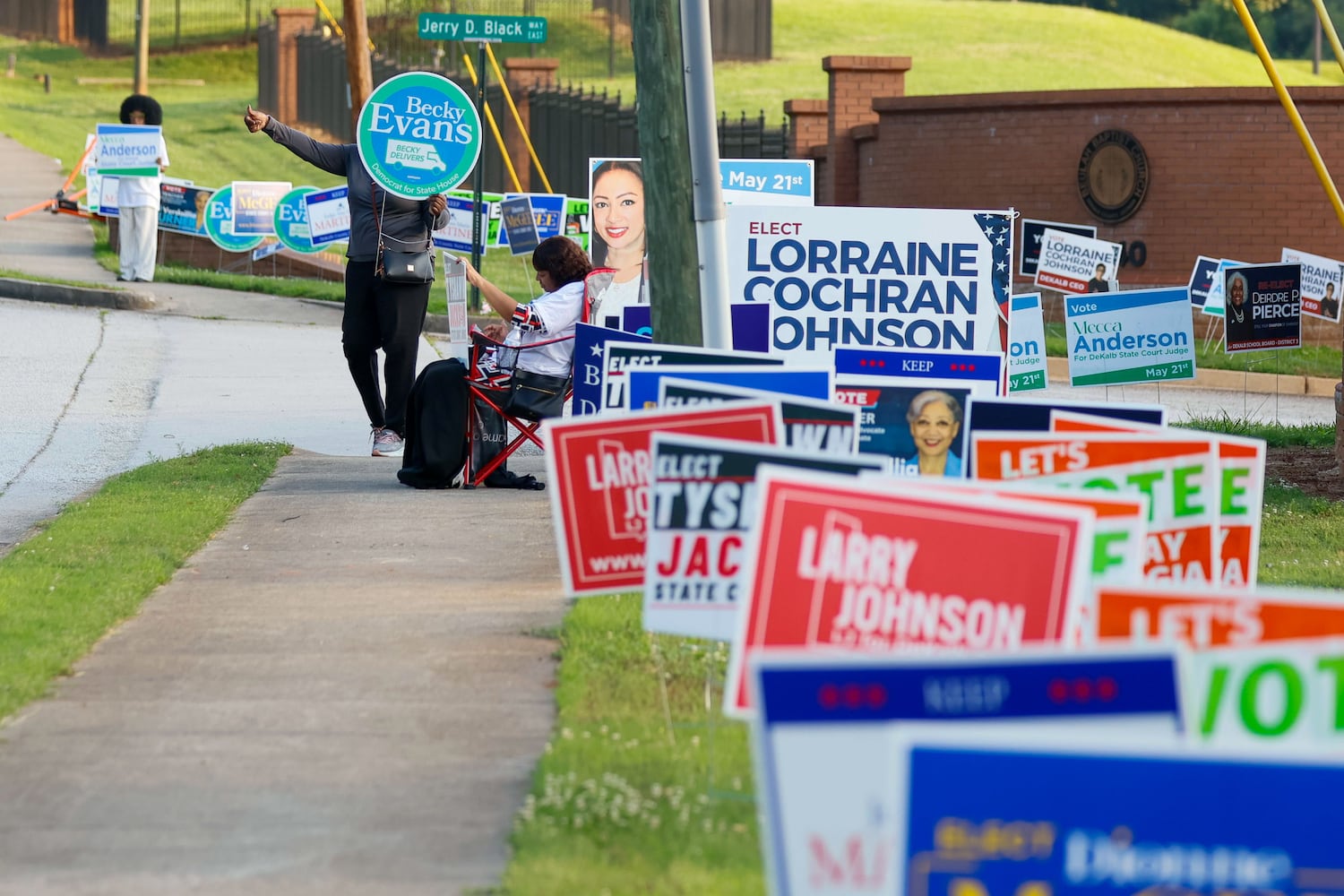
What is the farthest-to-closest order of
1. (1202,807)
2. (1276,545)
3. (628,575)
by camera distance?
(1276,545), (628,575), (1202,807)

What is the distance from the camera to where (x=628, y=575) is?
234 inches

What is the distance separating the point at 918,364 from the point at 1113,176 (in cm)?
1665

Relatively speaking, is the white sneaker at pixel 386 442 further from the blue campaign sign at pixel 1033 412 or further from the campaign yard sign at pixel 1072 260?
the campaign yard sign at pixel 1072 260

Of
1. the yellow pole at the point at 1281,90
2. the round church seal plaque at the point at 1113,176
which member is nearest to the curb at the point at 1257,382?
the round church seal plaque at the point at 1113,176

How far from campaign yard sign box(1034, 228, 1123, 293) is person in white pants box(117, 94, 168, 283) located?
33.5 feet

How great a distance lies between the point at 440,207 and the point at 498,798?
21.1ft

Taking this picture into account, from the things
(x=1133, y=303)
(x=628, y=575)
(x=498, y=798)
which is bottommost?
(x=498, y=798)

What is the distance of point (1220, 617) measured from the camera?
3711 mm

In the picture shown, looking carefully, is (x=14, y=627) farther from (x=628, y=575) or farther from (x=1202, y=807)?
(x=1202, y=807)

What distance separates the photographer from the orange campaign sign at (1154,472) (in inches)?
206

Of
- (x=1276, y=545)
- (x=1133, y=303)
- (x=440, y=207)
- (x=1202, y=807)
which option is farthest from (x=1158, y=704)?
(x=1133, y=303)

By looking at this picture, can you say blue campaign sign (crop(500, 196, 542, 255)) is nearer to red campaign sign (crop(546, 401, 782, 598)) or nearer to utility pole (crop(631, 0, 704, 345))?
utility pole (crop(631, 0, 704, 345))

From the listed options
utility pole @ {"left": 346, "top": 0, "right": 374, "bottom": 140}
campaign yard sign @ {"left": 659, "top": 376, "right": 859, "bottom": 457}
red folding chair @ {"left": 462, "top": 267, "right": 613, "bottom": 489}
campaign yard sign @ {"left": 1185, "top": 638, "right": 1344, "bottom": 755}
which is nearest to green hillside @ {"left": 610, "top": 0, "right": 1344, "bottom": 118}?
utility pole @ {"left": 346, "top": 0, "right": 374, "bottom": 140}

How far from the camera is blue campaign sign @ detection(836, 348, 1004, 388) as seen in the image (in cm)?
789
